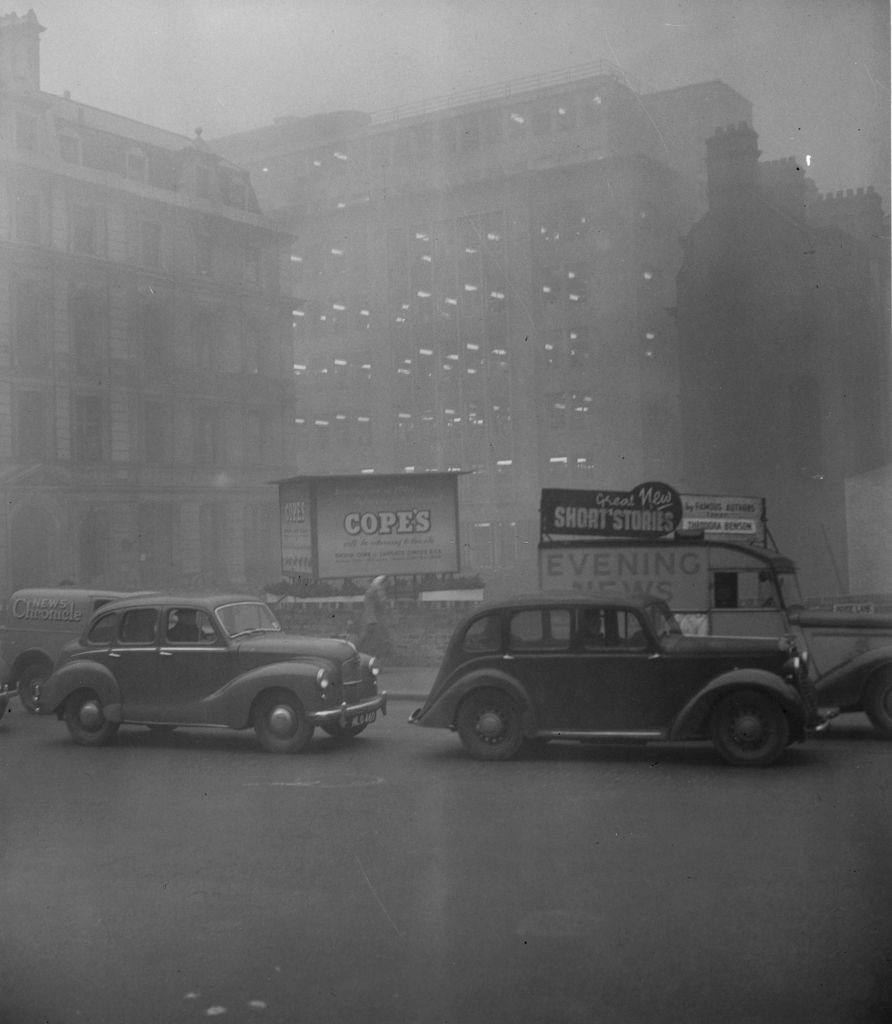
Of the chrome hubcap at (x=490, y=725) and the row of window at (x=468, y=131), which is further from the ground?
the row of window at (x=468, y=131)

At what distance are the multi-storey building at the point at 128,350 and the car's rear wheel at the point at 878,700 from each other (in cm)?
360

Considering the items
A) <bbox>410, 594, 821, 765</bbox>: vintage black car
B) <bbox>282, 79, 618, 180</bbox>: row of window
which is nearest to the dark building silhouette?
<bbox>282, 79, 618, 180</bbox>: row of window

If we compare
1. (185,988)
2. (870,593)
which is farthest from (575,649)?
(185,988)

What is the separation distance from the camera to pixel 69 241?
3.77 metres

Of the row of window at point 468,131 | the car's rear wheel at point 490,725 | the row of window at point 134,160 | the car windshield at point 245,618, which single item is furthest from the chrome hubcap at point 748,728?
the row of window at point 134,160

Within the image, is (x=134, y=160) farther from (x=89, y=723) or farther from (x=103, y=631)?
(x=89, y=723)

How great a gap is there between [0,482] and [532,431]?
1.93m

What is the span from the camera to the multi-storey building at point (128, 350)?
3604mm

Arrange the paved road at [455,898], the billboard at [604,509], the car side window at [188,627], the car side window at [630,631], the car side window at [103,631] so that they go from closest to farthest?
1. the paved road at [455,898]
2. the billboard at [604,509]
3. the car side window at [630,631]
4. the car side window at [188,627]
5. the car side window at [103,631]

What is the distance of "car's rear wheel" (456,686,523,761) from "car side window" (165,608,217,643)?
1533 mm

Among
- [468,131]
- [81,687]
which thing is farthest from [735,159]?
[81,687]

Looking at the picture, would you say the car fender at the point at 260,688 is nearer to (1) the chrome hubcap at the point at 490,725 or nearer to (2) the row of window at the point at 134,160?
(1) the chrome hubcap at the point at 490,725

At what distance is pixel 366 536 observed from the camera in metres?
9.52

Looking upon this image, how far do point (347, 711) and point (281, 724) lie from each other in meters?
0.37
